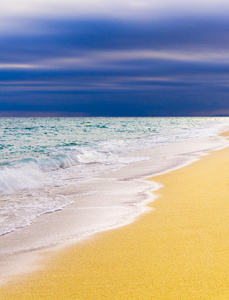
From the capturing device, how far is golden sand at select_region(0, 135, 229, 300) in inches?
113

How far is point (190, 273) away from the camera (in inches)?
123

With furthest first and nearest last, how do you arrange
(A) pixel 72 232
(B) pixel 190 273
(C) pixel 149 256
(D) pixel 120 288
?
(A) pixel 72 232 → (C) pixel 149 256 → (B) pixel 190 273 → (D) pixel 120 288

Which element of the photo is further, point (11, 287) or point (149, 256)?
point (149, 256)

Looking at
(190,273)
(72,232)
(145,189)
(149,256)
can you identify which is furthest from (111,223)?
(145,189)

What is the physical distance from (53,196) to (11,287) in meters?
4.44

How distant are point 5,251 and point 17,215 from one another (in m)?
1.87

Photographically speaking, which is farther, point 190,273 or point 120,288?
point 190,273

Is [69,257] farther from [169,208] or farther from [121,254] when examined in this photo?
[169,208]

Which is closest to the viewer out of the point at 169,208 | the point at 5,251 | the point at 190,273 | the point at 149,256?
the point at 190,273

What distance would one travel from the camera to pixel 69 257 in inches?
145

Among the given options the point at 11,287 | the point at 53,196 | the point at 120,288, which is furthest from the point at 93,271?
the point at 53,196

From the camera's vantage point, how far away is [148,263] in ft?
11.1

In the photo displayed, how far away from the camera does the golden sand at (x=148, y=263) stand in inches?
113

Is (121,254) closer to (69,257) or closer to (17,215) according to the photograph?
(69,257)
